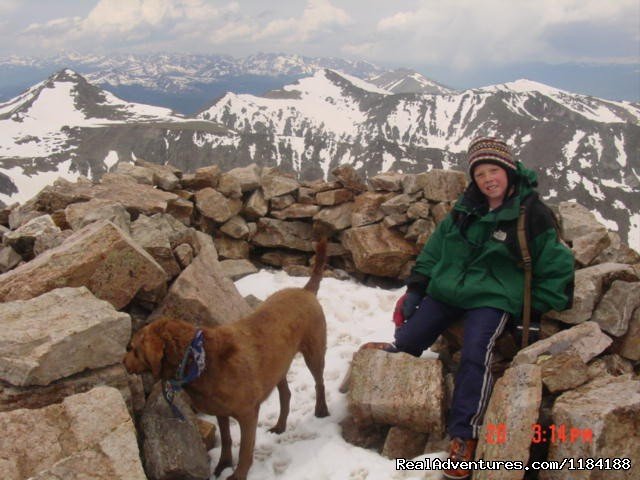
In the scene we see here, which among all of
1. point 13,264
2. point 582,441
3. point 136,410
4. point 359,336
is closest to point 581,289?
point 582,441

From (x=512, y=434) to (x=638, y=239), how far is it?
197 m

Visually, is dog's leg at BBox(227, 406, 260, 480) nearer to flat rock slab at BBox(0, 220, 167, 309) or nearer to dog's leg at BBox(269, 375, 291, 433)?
dog's leg at BBox(269, 375, 291, 433)

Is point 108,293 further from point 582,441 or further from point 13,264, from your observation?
point 582,441

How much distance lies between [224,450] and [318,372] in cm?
180

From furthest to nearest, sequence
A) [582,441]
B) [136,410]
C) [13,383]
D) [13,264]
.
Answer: [13,264] < [136,410] < [13,383] < [582,441]

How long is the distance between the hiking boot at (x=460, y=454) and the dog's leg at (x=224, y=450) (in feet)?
9.59

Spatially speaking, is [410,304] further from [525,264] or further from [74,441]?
[74,441]

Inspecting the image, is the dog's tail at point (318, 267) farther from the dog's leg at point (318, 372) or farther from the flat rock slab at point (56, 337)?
the flat rock slab at point (56, 337)

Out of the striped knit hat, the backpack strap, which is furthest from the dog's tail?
the backpack strap

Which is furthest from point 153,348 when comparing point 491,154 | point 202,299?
point 491,154

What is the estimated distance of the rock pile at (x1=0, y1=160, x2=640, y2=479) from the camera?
5.09 metres

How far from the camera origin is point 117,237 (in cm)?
752

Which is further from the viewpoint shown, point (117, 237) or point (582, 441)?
point (117, 237)

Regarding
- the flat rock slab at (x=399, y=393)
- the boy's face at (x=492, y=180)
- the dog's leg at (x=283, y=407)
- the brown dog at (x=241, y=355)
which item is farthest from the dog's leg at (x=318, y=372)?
the boy's face at (x=492, y=180)
